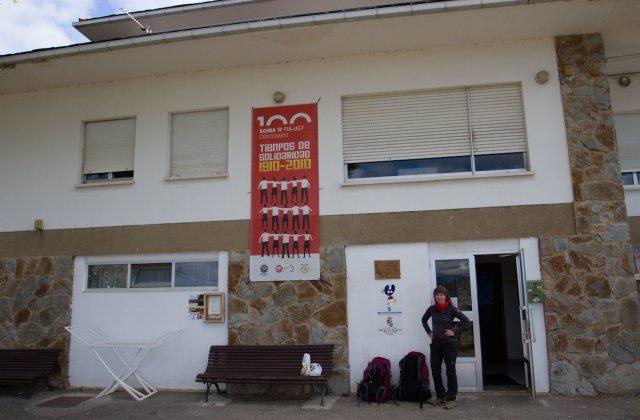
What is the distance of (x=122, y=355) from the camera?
8641mm

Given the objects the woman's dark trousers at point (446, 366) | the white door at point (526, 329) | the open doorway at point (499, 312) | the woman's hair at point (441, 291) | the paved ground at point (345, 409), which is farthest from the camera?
the open doorway at point (499, 312)

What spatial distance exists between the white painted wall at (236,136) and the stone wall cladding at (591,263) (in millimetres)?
281

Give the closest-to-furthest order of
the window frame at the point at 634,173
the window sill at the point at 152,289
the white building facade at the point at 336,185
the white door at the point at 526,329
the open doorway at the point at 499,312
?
1. the white door at the point at 526,329
2. the white building facade at the point at 336,185
3. the window sill at the point at 152,289
4. the window frame at the point at 634,173
5. the open doorway at the point at 499,312

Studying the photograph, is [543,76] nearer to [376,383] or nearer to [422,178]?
[422,178]

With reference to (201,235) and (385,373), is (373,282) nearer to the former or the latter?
(385,373)

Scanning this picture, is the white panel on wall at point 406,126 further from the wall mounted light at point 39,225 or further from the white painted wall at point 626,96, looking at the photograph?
the wall mounted light at point 39,225

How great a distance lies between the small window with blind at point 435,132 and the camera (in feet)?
26.9

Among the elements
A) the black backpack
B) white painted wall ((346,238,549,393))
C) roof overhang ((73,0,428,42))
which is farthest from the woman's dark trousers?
roof overhang ((73,0,428,42))

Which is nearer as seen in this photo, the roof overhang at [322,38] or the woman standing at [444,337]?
the woman standing at [444,337]

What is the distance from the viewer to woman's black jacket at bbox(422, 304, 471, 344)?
7.19 m

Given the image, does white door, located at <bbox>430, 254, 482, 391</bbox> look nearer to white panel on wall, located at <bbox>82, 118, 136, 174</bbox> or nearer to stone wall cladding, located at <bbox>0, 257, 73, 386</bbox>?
white panel on wall, located at <bbox>82, 118, 136, 174</bbox>

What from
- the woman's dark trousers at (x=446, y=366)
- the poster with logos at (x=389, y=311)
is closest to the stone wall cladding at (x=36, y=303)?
the poster with logos at (x=389, y=311)

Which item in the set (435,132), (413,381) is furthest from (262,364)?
(435,132)

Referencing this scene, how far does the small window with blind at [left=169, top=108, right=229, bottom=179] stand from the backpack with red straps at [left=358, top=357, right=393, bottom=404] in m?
4.00
